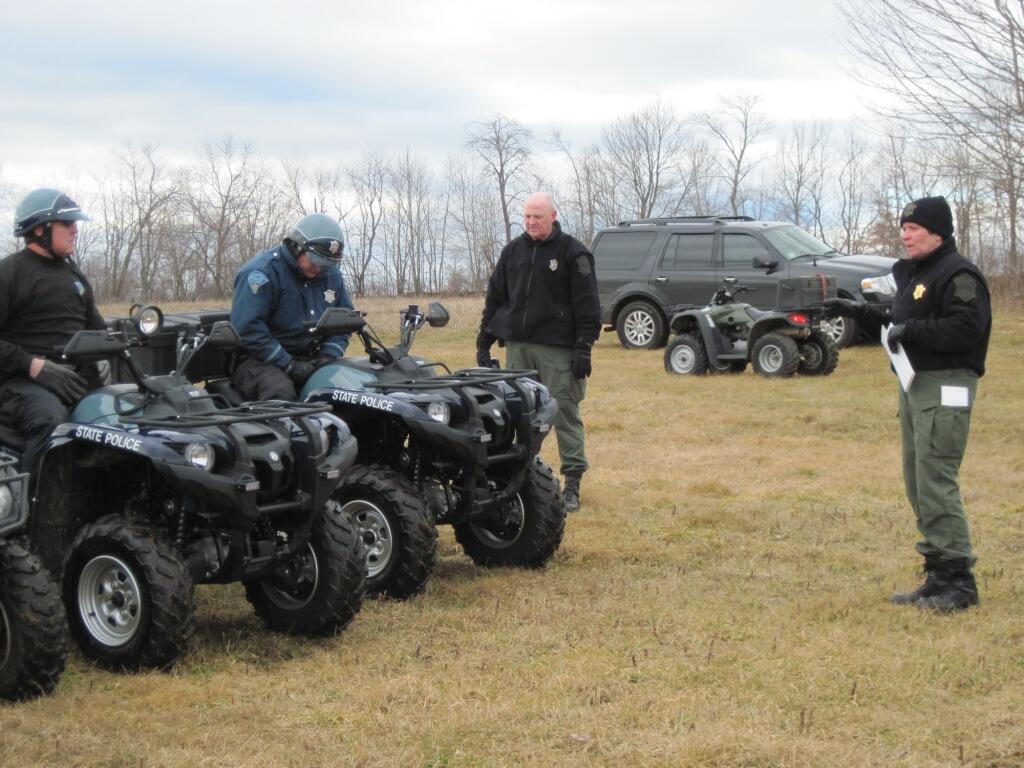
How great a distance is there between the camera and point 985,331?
578cm

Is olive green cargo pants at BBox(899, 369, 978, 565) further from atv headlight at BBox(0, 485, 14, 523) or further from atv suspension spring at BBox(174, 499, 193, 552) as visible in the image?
atv headlight at BBox(0, 485, 14, 523)

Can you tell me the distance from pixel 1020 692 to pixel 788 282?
39.4 feet

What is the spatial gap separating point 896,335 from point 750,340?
403 inches

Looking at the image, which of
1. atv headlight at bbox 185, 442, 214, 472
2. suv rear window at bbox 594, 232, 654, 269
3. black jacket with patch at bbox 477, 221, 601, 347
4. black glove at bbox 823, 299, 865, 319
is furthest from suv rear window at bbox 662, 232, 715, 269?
atv headlight at bbox 185, 442, 214, 472

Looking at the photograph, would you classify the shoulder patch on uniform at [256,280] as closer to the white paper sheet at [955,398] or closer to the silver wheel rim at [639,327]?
the white paper sheet at [955,398]

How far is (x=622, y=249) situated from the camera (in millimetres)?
20531

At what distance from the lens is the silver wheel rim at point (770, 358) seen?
15711 millimetres

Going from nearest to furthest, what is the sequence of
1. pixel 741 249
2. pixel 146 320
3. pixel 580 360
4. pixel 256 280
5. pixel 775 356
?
1. pixel 146 320
2. pixel 256 280
3. pixel 580 360
4. pixel 775 356
5. pixel 741 249

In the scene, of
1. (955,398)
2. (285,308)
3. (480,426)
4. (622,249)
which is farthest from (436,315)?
(622,249)

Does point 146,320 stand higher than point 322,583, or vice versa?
point 146,320

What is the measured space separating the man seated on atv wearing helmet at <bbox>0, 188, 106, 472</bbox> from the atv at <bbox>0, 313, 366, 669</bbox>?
130 mm

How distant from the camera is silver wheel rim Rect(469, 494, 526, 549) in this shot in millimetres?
6812

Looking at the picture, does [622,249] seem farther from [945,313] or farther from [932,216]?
[945,313]

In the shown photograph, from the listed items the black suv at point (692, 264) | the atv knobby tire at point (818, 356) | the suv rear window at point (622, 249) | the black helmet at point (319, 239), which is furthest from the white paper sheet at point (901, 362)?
the suv rear window at point (622, 249)
